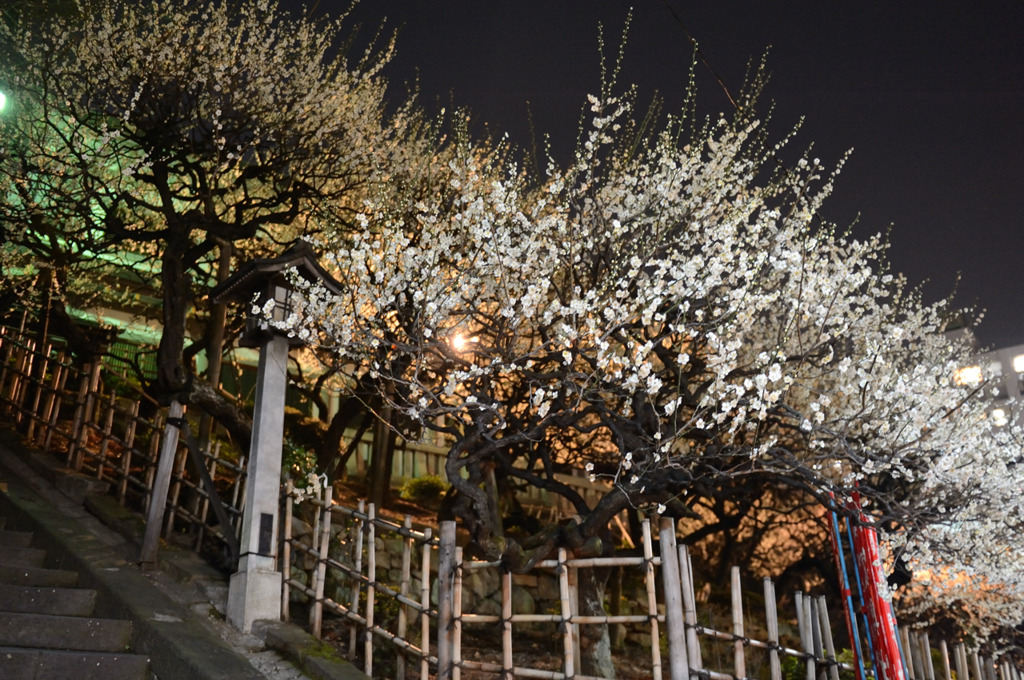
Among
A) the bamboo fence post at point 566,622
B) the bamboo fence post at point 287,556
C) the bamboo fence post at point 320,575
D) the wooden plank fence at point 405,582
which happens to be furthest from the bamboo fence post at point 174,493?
the bamboo fence post at point 566,622

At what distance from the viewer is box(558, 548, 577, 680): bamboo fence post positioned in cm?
646

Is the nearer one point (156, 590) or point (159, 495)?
point (156, 590)

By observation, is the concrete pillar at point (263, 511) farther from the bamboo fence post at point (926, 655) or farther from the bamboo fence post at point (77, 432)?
the bamboo fence post at point (926, 655)

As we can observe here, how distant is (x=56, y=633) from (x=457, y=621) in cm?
348

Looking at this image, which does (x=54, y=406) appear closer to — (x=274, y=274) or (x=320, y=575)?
(x=274, y=274)

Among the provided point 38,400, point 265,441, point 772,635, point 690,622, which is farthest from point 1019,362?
point 38,400

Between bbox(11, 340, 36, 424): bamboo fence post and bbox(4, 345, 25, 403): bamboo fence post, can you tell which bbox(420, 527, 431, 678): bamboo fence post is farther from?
bbox(4, 345, 25, 403): bamboo fence post

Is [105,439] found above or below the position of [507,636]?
above

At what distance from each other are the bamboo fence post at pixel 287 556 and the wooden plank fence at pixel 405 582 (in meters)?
0.02

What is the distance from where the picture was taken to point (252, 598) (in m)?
7.64

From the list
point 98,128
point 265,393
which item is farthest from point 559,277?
point 98,128

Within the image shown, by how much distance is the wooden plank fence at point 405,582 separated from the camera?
672cm

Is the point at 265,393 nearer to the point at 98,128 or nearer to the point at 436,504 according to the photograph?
the point at 98,128

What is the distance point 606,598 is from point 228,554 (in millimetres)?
8082
